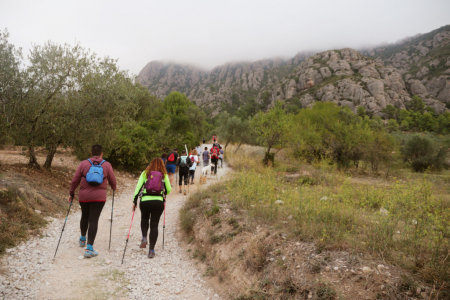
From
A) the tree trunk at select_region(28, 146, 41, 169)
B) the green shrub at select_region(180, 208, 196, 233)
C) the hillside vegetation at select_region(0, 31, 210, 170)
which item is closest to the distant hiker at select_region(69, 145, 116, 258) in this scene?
the green shrub at select_region(180, 208, 196, 233)

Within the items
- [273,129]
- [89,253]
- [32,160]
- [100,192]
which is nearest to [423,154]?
[273,129]

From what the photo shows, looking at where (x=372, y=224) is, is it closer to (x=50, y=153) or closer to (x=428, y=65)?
(x=50, y=153)

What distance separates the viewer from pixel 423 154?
2995cm

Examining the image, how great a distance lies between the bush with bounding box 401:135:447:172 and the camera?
92.4ft

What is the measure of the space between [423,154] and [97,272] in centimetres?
3884

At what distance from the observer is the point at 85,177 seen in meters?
5.42

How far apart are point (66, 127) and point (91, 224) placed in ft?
21.0

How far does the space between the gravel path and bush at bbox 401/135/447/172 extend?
33141 millimetres

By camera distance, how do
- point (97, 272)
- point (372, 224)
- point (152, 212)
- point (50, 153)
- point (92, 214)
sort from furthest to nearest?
point (50, 153) → point (152, 212) → point (92, 214) → point (372, 224) → point (97, 272)

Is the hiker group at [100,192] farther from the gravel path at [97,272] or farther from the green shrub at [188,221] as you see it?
the green shrub at [188,221]

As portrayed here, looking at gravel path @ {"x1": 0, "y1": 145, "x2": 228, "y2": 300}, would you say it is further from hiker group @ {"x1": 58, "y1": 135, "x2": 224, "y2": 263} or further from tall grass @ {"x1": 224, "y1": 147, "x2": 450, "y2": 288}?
tall grass @ {"x1": 224, "y1": 147, "x2": 450, "y2": 288}

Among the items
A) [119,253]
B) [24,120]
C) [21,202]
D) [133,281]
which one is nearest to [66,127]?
[24,120]

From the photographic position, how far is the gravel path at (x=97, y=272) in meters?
4.18

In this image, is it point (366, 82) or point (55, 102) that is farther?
point (366, 82)
